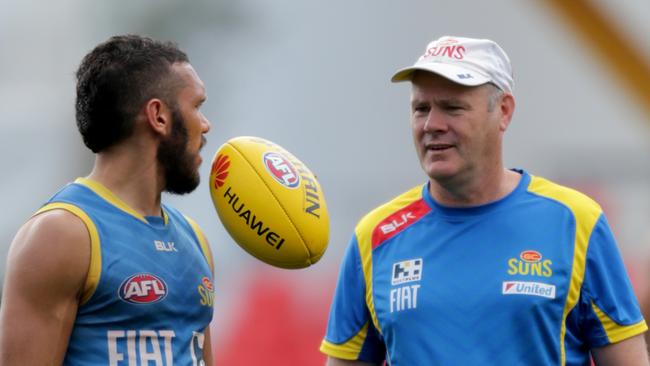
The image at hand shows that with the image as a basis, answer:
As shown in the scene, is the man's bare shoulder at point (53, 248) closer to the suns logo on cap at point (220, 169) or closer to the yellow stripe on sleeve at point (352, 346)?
the suns logo on cap at point (220, 169)

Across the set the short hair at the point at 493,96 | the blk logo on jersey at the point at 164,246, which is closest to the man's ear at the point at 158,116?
the blk logo on jersey at the point at 164,246

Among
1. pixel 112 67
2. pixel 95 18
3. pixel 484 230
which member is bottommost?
pixel 484 230

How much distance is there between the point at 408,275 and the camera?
13.9 ft

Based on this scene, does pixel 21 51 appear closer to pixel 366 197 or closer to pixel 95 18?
pixel 95 18

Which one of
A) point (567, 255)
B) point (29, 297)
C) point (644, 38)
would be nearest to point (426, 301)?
point (567, 255)

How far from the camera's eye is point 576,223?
165 inches

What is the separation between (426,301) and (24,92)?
1138 cm

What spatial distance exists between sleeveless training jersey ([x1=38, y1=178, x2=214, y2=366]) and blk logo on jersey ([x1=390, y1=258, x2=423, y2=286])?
65cm

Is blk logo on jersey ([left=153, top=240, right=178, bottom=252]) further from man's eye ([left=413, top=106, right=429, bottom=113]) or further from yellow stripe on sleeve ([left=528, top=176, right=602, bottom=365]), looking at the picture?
yellow stripe on sleeve ([left=528, top=176, right=602, bottom=365])

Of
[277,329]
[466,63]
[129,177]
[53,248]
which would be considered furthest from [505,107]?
[277,329]

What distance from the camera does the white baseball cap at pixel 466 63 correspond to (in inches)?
166

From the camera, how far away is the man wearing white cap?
4.08 meters

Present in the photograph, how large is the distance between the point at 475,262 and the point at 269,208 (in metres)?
0.73

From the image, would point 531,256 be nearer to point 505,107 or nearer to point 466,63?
point 505,107
